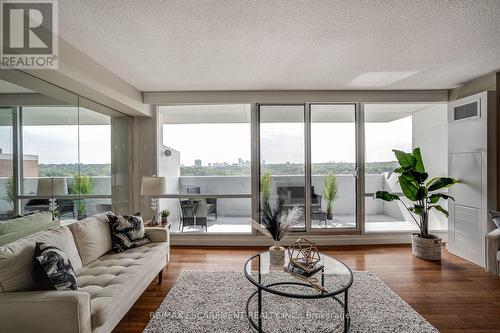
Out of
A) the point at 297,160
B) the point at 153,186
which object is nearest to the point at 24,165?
the point at 153,186

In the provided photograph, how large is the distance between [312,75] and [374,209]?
8.80 ft

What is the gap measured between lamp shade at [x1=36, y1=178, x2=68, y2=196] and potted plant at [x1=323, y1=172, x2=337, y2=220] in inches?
151

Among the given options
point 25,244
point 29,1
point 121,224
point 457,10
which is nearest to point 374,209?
point 457,10

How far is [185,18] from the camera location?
6.31 ft

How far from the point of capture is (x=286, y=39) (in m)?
2.23

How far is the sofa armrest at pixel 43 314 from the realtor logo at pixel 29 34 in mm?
1878

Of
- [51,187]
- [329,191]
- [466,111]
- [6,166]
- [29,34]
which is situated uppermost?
[29,34]

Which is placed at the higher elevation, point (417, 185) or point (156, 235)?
point (417, 185)

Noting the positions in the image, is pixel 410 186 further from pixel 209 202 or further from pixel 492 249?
pixel 209 202

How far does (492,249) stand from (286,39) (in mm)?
3417

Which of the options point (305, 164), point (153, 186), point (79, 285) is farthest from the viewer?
point (305, 164)

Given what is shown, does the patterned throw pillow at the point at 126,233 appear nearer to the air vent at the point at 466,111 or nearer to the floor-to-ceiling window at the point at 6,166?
the floor-to-ceiling window at the point at 6,166

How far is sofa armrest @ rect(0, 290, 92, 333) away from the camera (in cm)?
138

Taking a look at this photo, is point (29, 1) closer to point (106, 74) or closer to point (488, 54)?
point (106, 74)
